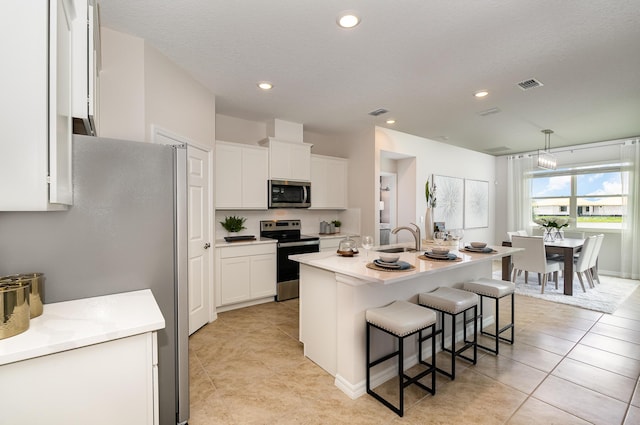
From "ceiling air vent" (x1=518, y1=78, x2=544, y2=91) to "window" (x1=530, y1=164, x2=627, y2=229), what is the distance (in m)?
4.22

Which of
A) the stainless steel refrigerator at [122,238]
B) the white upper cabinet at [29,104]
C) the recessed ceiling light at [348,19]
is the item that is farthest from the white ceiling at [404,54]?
the stainless steel refrigerator at [122,238]

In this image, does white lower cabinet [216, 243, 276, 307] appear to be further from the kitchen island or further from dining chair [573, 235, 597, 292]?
dining chair [573, 235, 597, 292]

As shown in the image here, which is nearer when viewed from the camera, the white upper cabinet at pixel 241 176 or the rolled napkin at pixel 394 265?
A: the rolled napkin at pixel 394 265

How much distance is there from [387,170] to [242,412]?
4.69 metres

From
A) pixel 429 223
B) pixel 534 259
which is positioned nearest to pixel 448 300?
pixel 429 223

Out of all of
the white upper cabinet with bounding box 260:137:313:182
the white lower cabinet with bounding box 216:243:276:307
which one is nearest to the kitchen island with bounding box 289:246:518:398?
the white lower cabinet with bounding box 216:243:276:307

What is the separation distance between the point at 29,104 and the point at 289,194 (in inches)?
138

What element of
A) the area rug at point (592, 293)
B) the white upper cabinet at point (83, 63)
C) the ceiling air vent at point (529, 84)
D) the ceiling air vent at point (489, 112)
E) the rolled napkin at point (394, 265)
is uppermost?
the ceiling air vent at point (489, 112)

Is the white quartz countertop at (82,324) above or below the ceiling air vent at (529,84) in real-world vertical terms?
below

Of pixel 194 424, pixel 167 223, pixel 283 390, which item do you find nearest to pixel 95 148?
pixel 167 223

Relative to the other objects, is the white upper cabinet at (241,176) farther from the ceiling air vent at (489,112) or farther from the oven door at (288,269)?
the ceiling air vent at (489,112)

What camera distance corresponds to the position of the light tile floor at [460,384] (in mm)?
1854

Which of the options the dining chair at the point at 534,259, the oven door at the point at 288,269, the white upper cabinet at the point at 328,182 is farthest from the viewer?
the white upper cabinet at the point at 328,182

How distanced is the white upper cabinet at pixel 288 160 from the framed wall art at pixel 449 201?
276 centimetres
